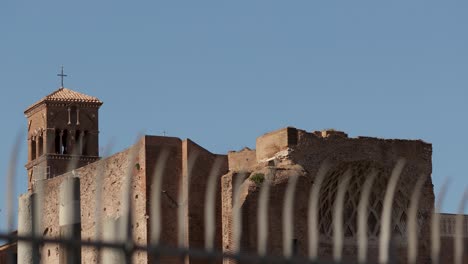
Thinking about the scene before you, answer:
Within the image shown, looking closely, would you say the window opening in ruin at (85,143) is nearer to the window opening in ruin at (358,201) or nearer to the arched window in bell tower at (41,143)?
the arched window in bell tower at (41,143)

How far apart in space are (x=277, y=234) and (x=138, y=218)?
3550 mm

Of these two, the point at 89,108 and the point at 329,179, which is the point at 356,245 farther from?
the point at 89,108

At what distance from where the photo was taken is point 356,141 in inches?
1267

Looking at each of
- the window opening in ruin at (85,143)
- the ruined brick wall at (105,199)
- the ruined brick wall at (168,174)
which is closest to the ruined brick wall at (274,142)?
the ruined brick wall at (168,174)

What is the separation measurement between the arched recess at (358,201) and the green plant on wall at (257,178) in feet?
6.48

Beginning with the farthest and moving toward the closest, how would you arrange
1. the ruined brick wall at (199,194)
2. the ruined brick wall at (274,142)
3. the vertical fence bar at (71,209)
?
the ruined brick wall at (199,194) → the ruined brick wall at (274,142) → the vertical fence bar at (71,209)

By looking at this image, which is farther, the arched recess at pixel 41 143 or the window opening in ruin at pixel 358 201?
the arched recess at pixel 41 143

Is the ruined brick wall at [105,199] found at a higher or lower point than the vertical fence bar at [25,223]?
higher

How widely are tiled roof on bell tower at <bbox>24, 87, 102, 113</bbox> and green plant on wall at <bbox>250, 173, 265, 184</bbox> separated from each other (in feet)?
88.7

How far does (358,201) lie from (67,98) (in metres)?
25.9

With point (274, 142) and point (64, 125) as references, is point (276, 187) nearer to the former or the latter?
point (274, 142)

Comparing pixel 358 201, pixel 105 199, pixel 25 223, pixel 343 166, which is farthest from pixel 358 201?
pixel 25 223

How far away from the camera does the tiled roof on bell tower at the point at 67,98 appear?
5647 centimetres

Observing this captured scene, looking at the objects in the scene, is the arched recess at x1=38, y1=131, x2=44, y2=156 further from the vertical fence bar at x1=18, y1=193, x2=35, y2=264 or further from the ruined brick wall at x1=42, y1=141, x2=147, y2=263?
the vertical fence bar at x1=18, y1=193, x2=35, y2=264
